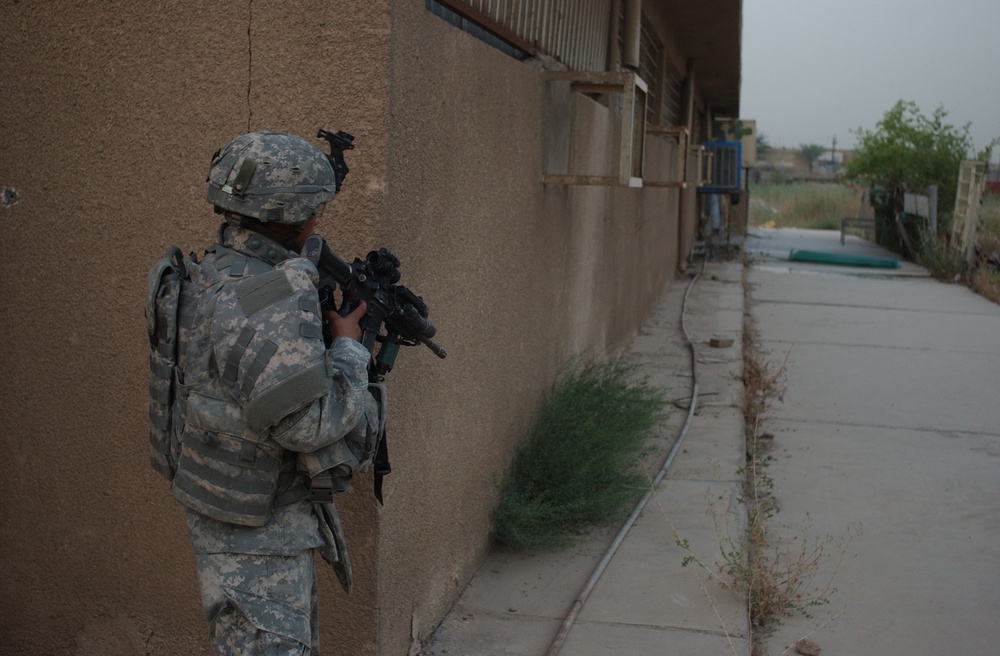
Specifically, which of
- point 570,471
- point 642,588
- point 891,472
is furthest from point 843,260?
point 642,588

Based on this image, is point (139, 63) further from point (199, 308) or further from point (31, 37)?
point (199, 308)

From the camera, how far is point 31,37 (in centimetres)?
314

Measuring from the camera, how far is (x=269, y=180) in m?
2.22

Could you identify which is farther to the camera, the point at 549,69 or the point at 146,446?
the point at 549,69

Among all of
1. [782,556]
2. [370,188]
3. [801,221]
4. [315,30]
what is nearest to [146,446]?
[370,188]

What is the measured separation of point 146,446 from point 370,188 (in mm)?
1106

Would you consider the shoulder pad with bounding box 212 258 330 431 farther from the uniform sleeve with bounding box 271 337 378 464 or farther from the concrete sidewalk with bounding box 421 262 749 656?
the concrete sidewalk with bounding box 421 262 749 656

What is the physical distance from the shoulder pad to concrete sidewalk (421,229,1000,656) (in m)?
1.54

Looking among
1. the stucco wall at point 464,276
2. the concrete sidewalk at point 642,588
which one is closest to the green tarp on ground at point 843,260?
the concrete sidewalk at point 642,588

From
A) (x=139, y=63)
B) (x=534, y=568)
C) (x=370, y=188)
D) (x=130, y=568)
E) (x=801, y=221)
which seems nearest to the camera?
(x=370, y=188)

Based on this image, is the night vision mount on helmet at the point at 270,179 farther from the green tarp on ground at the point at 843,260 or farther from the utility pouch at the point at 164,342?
the green tarp on ground at the point at 843,260

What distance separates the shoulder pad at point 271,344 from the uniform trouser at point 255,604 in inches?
13.7

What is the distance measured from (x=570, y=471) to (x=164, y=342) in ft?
7.81

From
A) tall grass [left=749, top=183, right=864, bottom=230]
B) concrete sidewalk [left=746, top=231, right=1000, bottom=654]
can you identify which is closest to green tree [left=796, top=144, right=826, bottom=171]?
tall grass [left=749, top=183, right=864, bottom=230]
